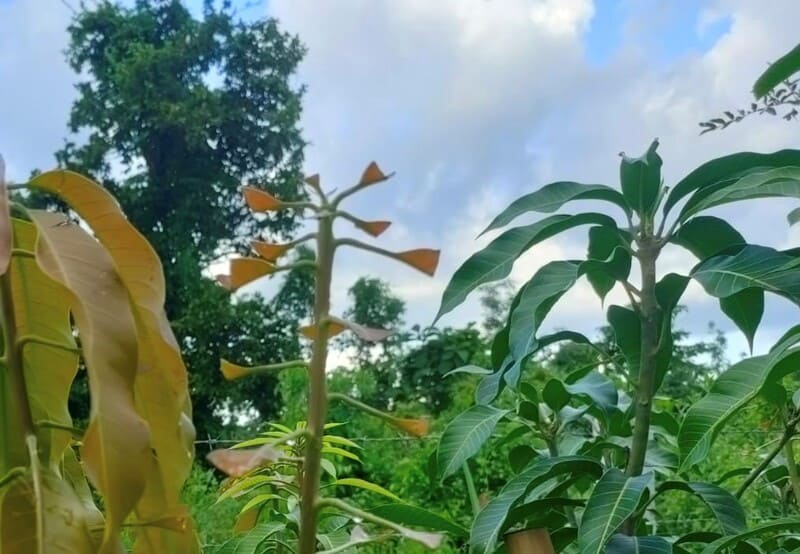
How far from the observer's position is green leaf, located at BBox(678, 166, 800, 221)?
0.59 metres

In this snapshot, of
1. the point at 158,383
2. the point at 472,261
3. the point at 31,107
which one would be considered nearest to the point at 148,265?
the point at 158,383

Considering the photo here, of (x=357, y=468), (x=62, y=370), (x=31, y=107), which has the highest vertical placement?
(x=31, y=107)

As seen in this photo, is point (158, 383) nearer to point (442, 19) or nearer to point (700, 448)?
Result: point (700, 448)

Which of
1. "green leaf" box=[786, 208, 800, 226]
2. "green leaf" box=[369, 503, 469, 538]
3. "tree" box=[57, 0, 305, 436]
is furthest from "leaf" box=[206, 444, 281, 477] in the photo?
"tree" box=[57, 0, 305, 436]

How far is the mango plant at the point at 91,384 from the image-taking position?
34 cm

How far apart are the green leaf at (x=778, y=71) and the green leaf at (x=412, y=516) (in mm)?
366

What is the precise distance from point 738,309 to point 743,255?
84 mm

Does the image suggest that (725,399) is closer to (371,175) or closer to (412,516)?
(412,516)

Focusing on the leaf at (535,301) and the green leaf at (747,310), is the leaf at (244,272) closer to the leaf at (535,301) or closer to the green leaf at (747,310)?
the leaf at (535,301)

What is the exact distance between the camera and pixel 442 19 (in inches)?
68.9

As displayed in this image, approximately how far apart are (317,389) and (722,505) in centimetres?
42

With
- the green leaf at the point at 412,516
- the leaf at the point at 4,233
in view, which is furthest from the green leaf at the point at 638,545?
the leaf at the point at 4,233

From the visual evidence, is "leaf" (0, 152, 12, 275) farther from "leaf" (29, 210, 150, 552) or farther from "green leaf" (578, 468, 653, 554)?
"green leaf" (578, 468, 653, 554)

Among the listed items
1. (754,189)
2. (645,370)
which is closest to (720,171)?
(754,189)
